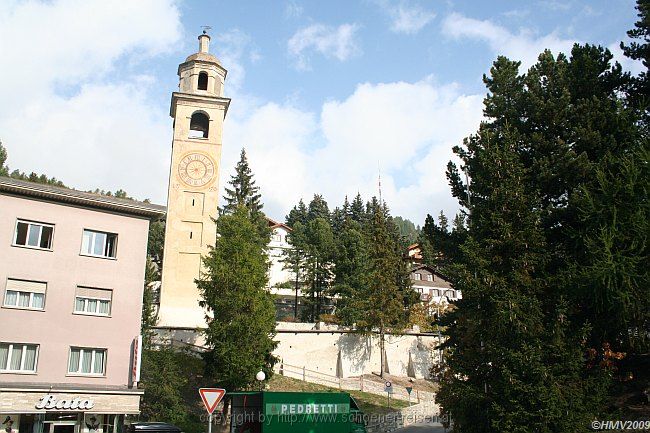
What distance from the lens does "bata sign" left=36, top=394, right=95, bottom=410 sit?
922 inches

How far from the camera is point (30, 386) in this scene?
2362cm

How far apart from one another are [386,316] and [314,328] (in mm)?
6532

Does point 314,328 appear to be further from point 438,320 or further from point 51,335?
point 51,335

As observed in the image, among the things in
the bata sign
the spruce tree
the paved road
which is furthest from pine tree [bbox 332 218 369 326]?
the bata sign

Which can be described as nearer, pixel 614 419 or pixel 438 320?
pixel 614 419

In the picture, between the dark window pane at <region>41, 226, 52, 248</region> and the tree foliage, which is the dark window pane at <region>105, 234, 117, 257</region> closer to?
the dark window pane at <region>41, 226, 52, 248</region>

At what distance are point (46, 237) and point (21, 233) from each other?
1026mm

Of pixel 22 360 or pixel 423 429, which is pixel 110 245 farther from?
pixel 423 429

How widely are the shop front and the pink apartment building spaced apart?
0.04 meters

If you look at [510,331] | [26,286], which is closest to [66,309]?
[26,286]

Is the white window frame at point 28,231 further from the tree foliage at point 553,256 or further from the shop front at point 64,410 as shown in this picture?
the tree foliage at point 553,256

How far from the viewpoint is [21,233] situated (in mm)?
25891

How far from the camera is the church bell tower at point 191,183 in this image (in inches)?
1770

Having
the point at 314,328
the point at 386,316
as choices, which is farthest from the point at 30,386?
the point at 386,316
